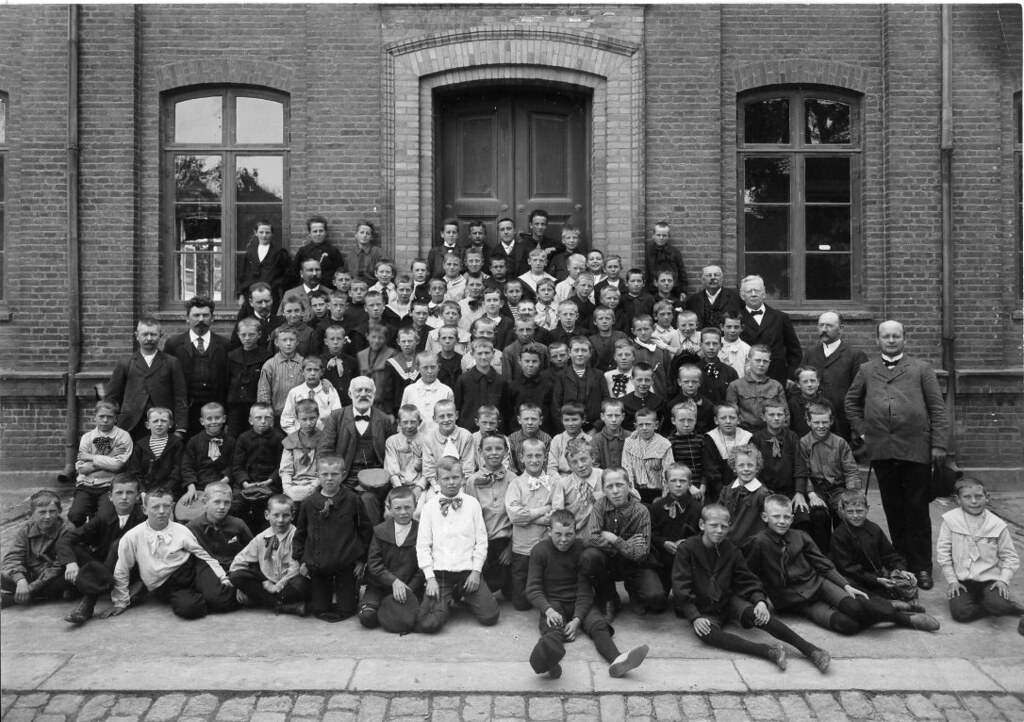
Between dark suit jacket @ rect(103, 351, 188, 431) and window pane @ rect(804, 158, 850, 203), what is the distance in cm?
728

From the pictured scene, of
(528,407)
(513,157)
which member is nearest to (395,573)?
(528,407)

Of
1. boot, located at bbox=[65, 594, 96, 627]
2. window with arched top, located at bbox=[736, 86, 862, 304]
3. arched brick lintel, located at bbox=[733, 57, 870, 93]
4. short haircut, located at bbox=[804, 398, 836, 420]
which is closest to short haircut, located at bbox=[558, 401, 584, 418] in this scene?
short haircut, located at bbox=[804, 398, 836, 420]

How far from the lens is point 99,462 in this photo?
7281 millimetres

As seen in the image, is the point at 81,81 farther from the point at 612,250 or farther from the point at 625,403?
the point at 625,403

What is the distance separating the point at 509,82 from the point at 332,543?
6.13m

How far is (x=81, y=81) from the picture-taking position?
33.3 feet

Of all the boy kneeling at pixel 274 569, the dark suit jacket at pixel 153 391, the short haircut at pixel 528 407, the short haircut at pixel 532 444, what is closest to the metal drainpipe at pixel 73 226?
the dark suit jacket at pixel 153 391

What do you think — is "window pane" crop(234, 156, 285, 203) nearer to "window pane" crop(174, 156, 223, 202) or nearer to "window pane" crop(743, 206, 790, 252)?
"window pane" crop(174, 156, 223, 202)

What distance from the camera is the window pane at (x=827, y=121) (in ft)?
34.9

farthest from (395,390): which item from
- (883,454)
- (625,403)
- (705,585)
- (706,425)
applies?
(883,454)

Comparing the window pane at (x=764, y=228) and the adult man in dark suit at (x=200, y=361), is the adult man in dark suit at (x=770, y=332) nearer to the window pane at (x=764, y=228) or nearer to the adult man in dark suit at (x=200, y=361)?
the window pane at (x=764, y=228)

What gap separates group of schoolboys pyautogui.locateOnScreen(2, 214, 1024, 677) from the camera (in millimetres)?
6164

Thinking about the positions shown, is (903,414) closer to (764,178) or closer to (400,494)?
(400,494)

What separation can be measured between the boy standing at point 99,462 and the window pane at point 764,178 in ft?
23.6
